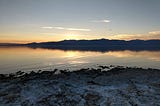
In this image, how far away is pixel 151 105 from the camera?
46.7 feet

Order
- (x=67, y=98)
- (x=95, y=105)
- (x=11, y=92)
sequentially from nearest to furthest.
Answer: (x=95, y=105)
(x=67, y=98)
(x=11, y=92)

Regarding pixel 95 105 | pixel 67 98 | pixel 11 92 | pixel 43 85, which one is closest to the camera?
pixel 95 105

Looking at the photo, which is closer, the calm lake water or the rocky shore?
the rocky shore

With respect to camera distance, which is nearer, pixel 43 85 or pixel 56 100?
pixel 56 100

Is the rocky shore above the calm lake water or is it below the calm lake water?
above

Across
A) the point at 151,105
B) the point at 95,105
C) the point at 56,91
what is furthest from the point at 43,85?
the point at 151,105

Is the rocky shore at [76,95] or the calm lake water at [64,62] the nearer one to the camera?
the rocky shore at [76,95]

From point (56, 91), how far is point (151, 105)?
7.40 m

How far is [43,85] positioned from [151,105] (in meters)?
9.11

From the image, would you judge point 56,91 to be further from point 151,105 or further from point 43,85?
point 151,105

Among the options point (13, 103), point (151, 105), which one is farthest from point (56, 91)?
point (151, 105)

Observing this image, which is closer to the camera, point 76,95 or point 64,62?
point 76,95

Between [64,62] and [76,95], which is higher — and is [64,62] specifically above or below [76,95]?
below

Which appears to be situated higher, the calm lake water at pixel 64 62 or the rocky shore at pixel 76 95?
the rocky shore at pixel 76 95
